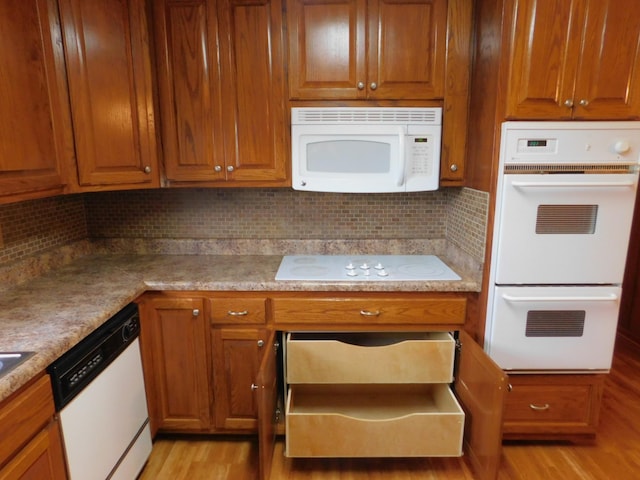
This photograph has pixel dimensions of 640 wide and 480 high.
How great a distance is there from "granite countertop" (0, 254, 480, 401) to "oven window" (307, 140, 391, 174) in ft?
1.76

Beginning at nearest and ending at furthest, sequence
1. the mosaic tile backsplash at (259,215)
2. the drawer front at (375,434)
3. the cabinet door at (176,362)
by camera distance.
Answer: the drawer front at (375,434) < the cabinet door at (176,362) < the mosaic tile backsplash at (259,215)

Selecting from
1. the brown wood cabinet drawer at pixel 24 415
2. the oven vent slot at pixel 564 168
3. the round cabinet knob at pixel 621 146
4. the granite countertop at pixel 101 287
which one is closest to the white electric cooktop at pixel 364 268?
the granite countertop at pixel 101 287

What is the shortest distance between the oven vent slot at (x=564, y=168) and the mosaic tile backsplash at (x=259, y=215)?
22.7 inches

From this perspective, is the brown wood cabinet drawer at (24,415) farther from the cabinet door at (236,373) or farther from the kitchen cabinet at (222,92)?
the kitchen cabinet at (222,92)

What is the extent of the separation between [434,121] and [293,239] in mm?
960

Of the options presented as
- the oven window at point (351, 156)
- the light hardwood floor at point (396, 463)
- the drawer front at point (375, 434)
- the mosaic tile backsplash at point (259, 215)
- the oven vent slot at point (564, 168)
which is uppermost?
the oven window at point (351, 156)

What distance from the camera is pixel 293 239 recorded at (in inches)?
87.6

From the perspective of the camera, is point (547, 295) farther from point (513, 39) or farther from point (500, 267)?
point (513, 39)

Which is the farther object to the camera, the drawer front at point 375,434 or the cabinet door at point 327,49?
the cabinet door at point 327,49

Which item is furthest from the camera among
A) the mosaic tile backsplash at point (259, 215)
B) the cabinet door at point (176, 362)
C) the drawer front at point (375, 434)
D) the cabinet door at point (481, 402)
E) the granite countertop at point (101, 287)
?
the mosaic tile backsplash at point (259, 215)

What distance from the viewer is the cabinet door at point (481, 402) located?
4.58 feet

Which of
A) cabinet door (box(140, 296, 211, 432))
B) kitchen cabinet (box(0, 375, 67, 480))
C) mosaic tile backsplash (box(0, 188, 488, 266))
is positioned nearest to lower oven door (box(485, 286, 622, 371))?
mosaic tile backsplash (box(0, 188, 488, 266))

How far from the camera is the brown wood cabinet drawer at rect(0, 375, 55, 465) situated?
37.5 inches

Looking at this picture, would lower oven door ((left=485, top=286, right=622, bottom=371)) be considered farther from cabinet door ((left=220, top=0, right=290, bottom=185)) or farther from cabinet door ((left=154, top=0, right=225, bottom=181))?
cabinet door ((left=154, top=0, right=225, bottom=181))
